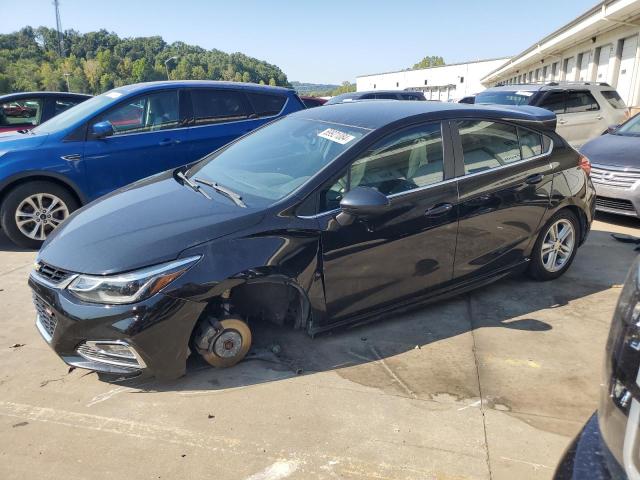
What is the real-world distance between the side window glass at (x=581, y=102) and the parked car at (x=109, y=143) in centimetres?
669

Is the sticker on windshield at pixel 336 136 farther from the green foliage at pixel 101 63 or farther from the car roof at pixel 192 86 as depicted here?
the green foliage at pixel 101 63

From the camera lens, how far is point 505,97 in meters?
10.1

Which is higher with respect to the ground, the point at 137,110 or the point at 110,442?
the point at 137,110

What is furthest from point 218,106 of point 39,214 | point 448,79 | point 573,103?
point 448,79

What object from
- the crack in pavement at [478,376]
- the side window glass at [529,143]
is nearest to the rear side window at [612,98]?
the side window glass at [529,143]

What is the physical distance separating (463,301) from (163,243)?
8.25ft

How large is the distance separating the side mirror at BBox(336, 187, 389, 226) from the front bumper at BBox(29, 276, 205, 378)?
101 centimetres

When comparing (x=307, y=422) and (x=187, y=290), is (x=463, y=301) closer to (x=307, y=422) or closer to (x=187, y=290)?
(x=307, y=422)

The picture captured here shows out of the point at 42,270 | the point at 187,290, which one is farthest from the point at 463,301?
the point at 42,270

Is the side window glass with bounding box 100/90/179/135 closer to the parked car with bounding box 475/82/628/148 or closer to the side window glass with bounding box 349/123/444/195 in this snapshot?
the side window glass with bounding box 349/123/444/195

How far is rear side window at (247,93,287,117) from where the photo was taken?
6.58 metres

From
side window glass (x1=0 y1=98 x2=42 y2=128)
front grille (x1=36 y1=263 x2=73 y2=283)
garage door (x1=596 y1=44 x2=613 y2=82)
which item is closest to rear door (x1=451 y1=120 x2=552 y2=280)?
front grille (x1=36 y1=263 x2=73 y2=283)

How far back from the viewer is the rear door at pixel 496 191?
3.63 meters

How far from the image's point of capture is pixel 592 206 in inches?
181
